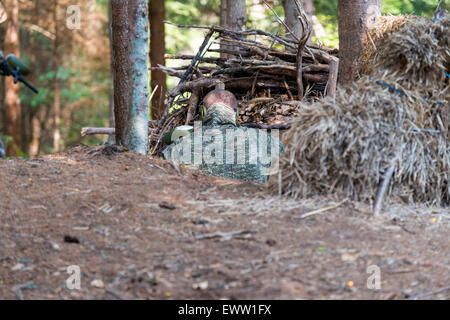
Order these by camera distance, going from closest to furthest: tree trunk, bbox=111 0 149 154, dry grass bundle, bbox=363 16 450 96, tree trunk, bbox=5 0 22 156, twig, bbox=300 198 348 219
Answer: twig, bbox=300 198 348 219, dry grass bundle, bbox=363 16 450 96, tree trunk, bbox=111 0 149 154, tree trunk, bbox=5 0 22 156

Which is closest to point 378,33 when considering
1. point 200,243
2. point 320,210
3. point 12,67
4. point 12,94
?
point 320,210

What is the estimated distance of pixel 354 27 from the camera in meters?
5.95

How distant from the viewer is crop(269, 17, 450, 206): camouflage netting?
395 cm

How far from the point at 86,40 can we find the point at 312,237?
18.3 metres

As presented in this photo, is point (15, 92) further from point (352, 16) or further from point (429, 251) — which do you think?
point (429, 251)

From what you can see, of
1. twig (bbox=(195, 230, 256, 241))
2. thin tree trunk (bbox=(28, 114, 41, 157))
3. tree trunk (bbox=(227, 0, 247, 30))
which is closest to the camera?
twig (bbox=(195, 230, 256, 241))

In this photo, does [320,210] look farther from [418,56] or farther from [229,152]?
[229,152]

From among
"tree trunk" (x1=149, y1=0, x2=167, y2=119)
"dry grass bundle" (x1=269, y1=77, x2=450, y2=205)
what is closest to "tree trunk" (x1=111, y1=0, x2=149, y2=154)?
"dry grass bundle" (x1=269, y1=77, x2=450, y2=205)

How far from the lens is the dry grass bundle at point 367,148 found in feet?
12.9

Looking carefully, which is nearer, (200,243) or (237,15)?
(200,243)

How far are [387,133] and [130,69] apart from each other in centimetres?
267

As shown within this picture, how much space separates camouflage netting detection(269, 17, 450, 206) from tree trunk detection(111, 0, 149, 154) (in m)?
1.65

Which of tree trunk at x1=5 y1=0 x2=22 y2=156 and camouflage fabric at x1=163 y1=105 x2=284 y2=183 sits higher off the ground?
tree trunk at x1=5 y1=0 x2=22 y2=156

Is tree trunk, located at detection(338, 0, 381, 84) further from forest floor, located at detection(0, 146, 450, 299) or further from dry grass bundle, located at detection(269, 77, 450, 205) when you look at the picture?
forest floor, located at detection(0, 146, 450, 299)
